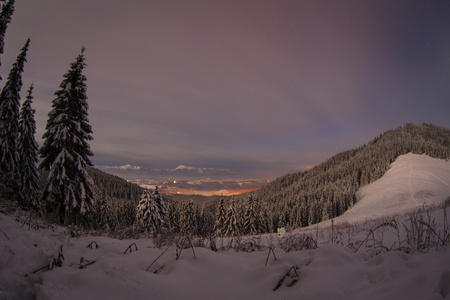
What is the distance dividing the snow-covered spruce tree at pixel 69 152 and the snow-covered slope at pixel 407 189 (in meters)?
44.1

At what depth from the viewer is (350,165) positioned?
356ft

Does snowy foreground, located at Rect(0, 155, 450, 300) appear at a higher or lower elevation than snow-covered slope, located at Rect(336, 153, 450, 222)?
lower

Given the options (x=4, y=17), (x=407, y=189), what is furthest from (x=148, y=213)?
(x=407, y=189)

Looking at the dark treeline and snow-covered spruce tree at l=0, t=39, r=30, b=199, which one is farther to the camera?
the dark treeline

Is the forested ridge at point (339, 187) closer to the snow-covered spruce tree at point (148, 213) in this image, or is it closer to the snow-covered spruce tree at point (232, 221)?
the snow-covered spruce tree at point (232, 221)

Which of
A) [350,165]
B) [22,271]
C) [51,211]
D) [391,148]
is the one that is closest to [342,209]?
[350,165]

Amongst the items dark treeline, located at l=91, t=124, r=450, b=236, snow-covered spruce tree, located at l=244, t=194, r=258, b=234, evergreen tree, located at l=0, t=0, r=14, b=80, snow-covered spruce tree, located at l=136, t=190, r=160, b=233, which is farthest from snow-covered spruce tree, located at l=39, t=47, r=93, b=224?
snow-covered spruce tree, located at l=244, t=194, r=258, b=234

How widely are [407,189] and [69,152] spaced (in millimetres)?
81347

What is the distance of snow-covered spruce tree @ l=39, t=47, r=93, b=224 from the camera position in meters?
16.0

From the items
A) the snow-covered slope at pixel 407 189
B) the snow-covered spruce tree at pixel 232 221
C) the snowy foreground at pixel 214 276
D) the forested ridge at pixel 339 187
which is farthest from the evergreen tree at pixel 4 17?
the snow-covered slope at pixel 407 189

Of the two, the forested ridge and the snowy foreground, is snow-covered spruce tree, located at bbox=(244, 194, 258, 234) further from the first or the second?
the snowy foreground

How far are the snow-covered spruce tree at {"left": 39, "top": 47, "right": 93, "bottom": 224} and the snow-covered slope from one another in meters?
44.1

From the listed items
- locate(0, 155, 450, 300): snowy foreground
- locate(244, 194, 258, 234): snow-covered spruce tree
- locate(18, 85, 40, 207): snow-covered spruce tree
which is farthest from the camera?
locate(244, 194, 258, 234): snow-covered spruce tree

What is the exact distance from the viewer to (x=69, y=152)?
54.6 ft
